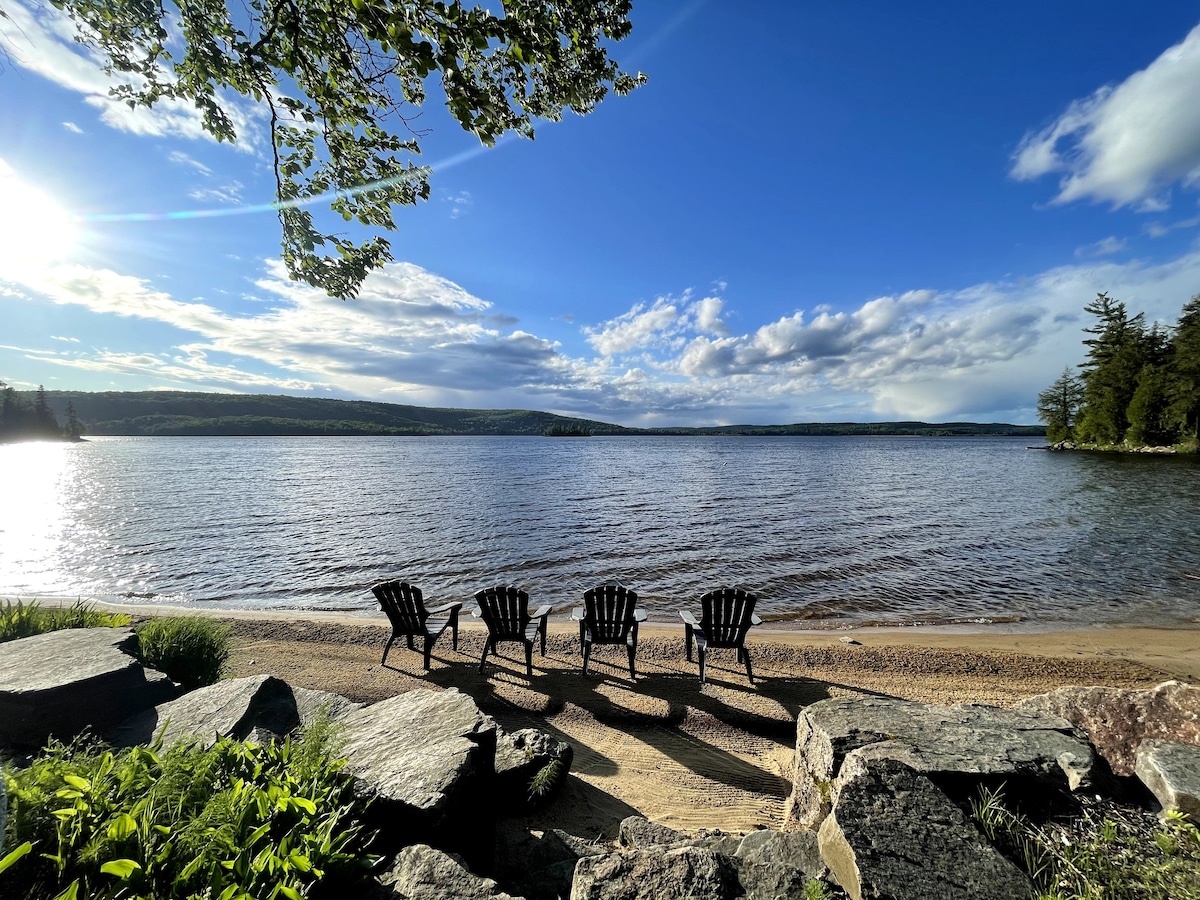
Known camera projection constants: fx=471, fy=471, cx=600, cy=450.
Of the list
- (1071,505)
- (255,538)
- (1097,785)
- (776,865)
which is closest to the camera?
(776,865)

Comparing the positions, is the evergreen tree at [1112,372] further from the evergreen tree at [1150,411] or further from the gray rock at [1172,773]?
the gray rock at [1172,773]

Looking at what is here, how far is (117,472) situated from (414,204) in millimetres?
62548

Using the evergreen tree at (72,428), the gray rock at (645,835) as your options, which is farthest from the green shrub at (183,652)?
the evergreen tree at (72,428)

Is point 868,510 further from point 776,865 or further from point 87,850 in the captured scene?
point 87,850

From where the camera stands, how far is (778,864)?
2.45m

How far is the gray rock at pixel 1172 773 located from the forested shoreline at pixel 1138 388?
234 feet

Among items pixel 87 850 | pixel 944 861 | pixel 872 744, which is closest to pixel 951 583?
pixel 872 744

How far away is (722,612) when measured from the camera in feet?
24.3

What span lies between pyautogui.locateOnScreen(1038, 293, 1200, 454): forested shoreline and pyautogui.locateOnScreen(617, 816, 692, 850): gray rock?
2905 inches

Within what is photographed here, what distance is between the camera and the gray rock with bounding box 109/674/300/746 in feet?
12.7

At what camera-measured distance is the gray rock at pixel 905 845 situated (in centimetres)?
209

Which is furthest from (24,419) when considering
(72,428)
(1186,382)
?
(1186,382)

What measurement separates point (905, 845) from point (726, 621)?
17.2ft

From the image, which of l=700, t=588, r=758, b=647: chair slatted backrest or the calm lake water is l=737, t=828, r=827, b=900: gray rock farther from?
the calm lake water
